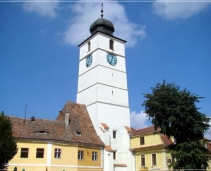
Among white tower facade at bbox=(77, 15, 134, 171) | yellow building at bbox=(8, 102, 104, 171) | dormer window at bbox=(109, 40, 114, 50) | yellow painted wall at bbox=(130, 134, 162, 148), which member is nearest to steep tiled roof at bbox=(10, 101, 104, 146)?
yellow building at bbox=(8, 102, 104, 171)

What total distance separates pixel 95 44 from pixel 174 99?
20.1 meters

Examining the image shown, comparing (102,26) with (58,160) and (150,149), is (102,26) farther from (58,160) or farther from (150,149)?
(58,160)

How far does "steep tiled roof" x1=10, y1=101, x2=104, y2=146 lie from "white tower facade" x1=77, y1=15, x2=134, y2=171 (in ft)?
5.11

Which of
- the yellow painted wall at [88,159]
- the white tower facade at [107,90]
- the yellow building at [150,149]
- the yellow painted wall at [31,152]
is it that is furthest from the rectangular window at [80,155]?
the yellow building at [150,149]

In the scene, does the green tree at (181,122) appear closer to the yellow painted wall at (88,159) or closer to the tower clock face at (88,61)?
the yellow painted wall at (88,159)

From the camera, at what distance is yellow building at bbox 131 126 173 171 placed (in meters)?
34.2

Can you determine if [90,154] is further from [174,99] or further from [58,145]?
[174,99]

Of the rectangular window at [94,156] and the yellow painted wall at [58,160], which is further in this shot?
the rectangular window at [94,156]

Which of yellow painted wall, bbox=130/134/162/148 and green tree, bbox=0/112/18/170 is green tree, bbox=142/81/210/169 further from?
green tree, bbox=0/112/18/170

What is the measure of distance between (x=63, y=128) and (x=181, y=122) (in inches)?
595

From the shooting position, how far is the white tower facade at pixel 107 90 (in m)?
38.6

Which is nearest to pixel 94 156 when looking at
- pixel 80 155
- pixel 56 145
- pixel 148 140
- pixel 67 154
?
pixel 80 155

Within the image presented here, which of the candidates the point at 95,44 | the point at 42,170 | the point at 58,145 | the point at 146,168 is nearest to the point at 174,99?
the point at 146,168

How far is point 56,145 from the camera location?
3266 centimetres
